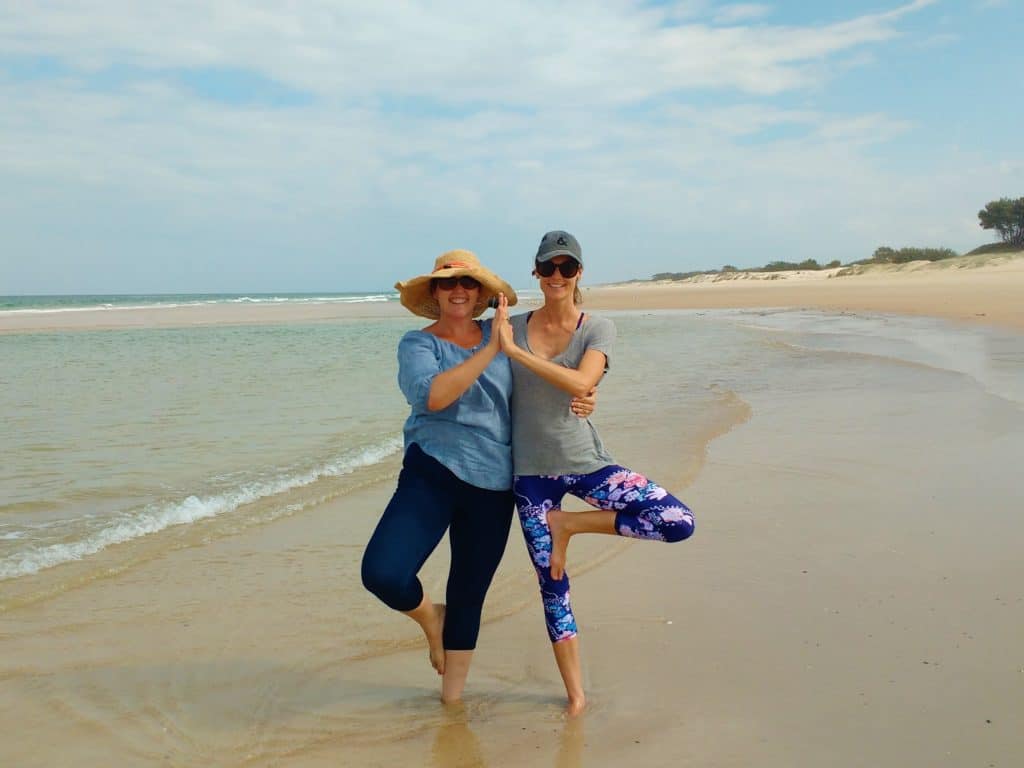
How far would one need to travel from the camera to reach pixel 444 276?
127 inches

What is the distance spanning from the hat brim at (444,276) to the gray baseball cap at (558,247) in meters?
0.20

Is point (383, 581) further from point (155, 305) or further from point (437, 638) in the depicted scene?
point (155, 305)

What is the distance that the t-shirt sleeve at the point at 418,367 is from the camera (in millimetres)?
3096

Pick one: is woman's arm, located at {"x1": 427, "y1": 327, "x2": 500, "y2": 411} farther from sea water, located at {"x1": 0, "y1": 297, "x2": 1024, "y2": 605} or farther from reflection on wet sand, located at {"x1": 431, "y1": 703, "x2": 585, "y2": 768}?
sea water, located at {"x1": 0, "y1": 297, "x2": 1024, "y2": 605}

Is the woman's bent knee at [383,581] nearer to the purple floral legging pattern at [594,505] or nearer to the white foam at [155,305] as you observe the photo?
the purple floral legging pattern at [594,505]

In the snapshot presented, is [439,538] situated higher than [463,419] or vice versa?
[463,419]

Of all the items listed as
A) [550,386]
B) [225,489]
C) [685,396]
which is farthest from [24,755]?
[685,396]

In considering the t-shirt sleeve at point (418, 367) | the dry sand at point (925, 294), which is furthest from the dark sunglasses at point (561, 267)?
the dry sand at point (925, 294)

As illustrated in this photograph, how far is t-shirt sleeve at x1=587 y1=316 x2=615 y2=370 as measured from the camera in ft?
10.6

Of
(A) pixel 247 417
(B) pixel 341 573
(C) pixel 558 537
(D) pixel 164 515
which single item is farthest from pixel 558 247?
(A) pixel 247 417

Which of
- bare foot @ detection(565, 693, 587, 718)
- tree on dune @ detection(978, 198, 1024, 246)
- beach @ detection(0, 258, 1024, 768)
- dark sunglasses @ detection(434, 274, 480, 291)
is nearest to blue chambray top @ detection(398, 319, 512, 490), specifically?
dark sunglasses @ detection(434, 274, 480, 291)

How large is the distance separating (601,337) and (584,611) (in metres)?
1.69

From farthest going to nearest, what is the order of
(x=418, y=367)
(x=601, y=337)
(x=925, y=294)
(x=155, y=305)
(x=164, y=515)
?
(x=155, y=305) < (x=925, y=294) < (x=164, y=515) < (x=601, y=337) < (x=418, y=367)

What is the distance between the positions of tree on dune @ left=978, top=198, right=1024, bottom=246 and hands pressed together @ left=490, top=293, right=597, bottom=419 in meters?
56.5
